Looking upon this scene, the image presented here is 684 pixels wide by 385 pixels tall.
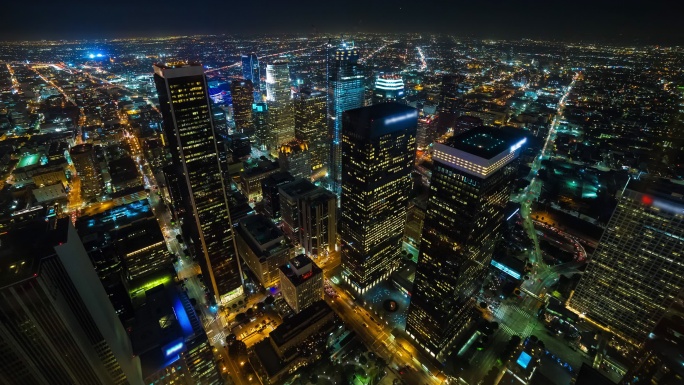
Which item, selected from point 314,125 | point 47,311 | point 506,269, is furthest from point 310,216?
point 314,125

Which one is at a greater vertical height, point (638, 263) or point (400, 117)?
point (400, 117)

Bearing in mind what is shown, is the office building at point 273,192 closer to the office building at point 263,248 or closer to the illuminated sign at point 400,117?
the office building at point 263,248

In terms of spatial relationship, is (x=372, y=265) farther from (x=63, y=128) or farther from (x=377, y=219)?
(x=63, y=128)

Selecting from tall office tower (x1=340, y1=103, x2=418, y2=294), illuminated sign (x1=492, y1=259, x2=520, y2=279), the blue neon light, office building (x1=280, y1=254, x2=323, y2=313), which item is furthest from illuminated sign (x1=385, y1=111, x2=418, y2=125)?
the blue neon light

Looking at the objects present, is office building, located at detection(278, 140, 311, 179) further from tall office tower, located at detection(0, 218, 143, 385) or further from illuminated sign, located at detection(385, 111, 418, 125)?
tall office tower, located at detection(0, 218, 143, 385)

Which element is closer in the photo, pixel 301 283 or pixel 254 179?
pixel 301 283

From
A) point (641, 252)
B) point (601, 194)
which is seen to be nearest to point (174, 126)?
point (641, 252)

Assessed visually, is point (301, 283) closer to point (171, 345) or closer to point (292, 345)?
point (292, 345)
